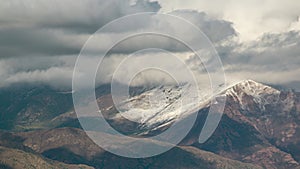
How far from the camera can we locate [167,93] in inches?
4867

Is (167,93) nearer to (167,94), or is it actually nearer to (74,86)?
(167,94)

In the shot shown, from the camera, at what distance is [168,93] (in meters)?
122

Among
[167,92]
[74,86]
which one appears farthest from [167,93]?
[74,86]

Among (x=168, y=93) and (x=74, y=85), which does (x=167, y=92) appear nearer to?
(x=168, y=93)

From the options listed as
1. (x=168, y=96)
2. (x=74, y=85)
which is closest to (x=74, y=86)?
(x=74, y=85)

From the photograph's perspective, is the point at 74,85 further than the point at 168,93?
No

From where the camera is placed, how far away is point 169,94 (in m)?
120

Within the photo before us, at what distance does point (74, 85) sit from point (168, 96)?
2644cm

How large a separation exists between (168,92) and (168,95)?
7.75 ft

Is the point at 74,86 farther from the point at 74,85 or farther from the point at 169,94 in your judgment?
the point at 169,94

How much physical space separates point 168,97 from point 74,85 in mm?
26940

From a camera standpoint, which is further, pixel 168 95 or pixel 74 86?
pixel 168 95

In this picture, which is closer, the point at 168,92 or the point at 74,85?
the point at 74,85

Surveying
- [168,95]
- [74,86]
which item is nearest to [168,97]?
[168,95]
